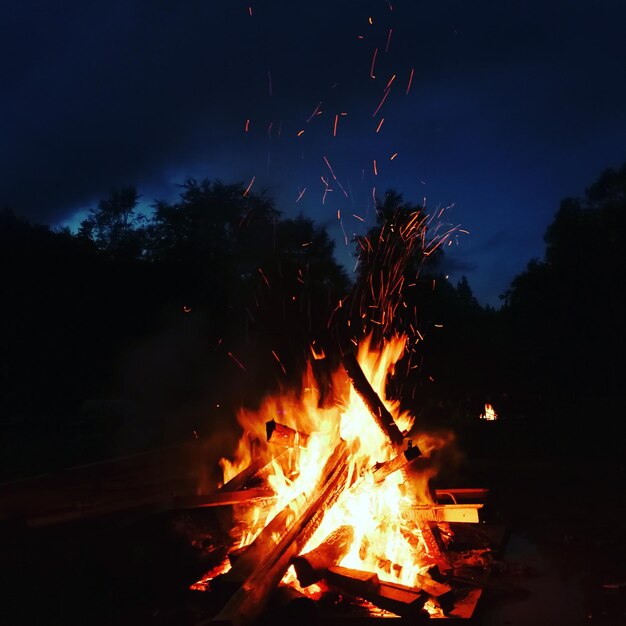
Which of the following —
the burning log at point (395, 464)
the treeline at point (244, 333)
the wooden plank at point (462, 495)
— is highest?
the treeline at point (244, 333)

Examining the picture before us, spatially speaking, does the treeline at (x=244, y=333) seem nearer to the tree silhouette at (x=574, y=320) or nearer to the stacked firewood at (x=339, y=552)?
the tree silhouette at (x=574, y=320)

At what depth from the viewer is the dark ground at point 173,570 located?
4.07m

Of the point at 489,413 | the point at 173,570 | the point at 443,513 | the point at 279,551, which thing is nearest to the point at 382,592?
the point at 279,551

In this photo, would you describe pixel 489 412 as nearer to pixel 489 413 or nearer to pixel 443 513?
pixel 489 413

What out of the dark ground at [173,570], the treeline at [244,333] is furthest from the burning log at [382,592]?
the treeline at [244,333]

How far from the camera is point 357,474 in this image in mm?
5258

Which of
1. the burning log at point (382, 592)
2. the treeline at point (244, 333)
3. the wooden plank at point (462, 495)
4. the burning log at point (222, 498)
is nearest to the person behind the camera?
the burning log at point (382, 592)

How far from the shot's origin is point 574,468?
31.6 ft

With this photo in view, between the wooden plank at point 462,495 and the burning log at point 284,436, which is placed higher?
the burning log at point 284,436

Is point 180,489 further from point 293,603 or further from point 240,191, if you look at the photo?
point 240,191

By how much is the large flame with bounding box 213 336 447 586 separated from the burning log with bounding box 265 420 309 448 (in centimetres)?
9

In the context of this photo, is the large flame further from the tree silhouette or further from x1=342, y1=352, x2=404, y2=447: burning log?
the tree silhouette

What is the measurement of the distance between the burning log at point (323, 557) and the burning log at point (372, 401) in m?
1.08

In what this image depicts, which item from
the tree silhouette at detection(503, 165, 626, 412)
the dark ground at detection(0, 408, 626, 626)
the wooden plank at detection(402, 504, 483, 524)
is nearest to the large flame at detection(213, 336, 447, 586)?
the wooden plank at detection(402, 504, 483, 524)
